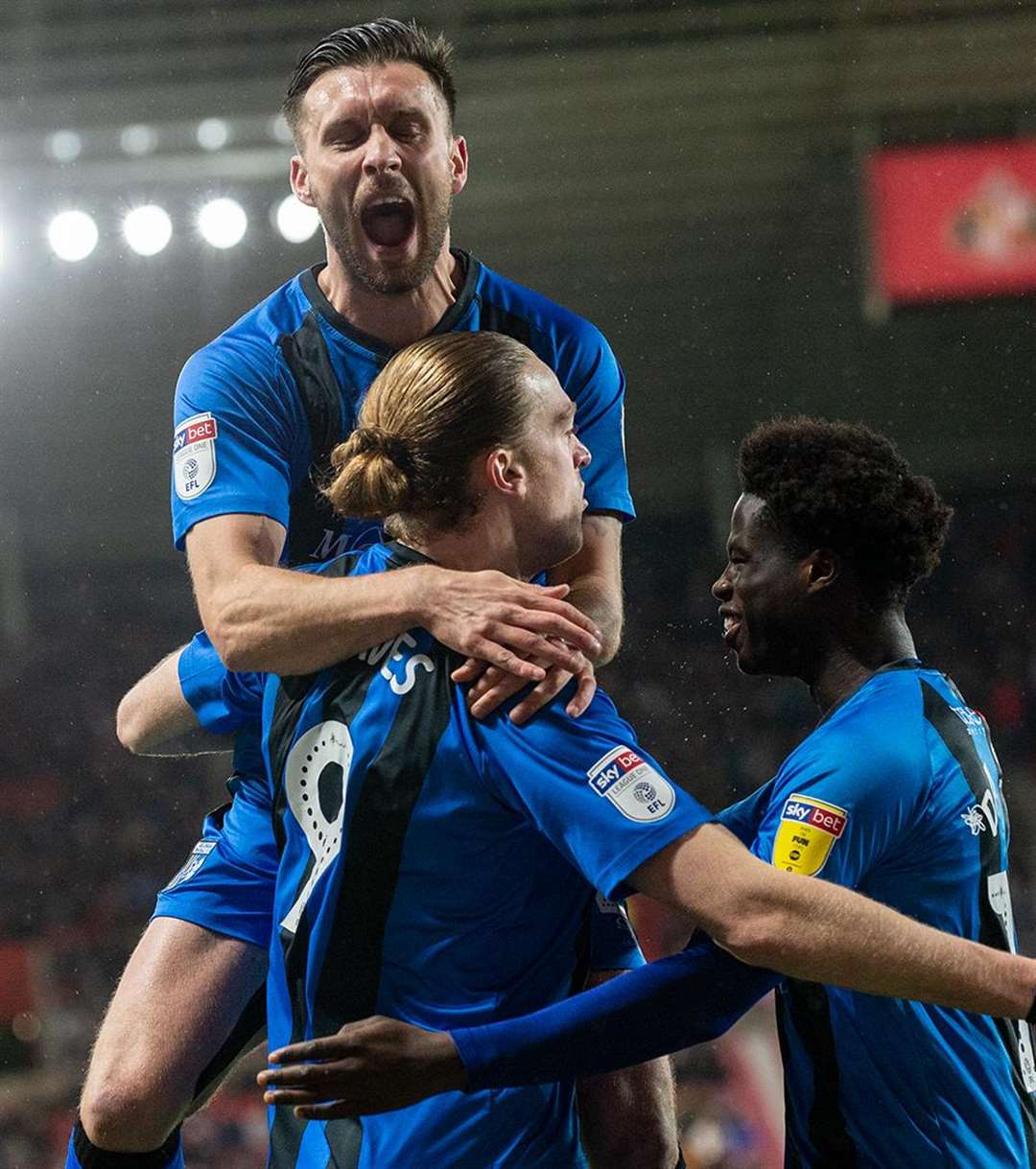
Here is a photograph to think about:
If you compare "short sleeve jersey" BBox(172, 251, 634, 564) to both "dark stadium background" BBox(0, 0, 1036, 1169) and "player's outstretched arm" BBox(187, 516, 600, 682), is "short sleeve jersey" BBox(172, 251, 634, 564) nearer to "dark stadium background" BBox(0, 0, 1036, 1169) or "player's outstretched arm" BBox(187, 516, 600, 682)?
"player's outstretched arm" BBox(187, 516, 600, 682)

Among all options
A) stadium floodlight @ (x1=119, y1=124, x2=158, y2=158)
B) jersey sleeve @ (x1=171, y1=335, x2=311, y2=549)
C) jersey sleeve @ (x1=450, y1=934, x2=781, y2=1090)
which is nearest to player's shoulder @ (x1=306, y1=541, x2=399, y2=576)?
jersey sleeve @ (x1=171, y1=335, x2=311, y2=549)

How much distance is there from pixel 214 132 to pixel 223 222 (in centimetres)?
44

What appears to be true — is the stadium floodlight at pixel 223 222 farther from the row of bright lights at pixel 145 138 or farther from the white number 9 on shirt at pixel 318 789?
the white number 9 on shirt at pixel 318 789

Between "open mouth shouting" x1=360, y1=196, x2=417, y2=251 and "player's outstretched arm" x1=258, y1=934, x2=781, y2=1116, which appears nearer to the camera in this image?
"player's outstretched arm" x1=258, y1=934, x2=781, y2=1116

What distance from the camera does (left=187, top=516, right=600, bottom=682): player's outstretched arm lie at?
150cm

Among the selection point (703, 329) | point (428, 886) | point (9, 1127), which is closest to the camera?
point (428, 886)

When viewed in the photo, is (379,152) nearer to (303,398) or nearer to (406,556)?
(303,398)

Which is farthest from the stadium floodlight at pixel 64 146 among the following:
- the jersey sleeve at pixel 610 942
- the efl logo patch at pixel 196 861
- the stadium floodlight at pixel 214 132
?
Answer: the jersey sleeve at pixel 610 942

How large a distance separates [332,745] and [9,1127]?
17.1 ft

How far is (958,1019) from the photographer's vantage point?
1639 millimetres

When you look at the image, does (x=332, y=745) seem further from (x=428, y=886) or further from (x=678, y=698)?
(x=678, y=698)

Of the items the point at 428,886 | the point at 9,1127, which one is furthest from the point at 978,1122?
the point at 9,1127

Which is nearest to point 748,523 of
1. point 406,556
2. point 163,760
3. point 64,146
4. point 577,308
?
point 406,556

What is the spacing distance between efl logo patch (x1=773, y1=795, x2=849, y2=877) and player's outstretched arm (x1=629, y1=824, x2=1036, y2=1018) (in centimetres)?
13
